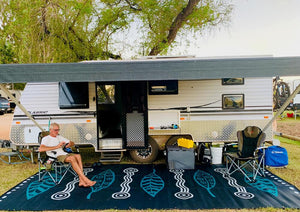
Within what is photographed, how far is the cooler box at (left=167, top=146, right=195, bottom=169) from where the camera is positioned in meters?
5.21

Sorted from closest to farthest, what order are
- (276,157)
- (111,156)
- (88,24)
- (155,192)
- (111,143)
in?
(155,192)
(276,157)
(111,143)
(111,156)
(88,24)

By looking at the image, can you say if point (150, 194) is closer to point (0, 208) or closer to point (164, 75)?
point (164, 75)

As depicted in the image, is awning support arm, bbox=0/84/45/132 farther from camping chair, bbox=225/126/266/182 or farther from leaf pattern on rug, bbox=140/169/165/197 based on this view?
camping chair, bbox=225/126/266/182

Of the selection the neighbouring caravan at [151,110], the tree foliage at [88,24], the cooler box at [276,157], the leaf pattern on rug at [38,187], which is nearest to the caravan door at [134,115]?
the neighbouring caravan at [151,110]

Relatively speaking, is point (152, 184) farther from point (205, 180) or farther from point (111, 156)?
point (111, 156)

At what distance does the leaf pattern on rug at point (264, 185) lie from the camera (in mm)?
3945

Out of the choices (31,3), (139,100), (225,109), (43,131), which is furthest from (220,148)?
(31,3)

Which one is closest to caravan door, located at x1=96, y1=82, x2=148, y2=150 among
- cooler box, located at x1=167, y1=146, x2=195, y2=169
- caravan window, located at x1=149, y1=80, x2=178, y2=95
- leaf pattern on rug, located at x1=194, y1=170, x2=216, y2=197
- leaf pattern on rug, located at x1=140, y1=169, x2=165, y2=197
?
caravan window, located at x1=149, y1=80, x2=178, y2=95

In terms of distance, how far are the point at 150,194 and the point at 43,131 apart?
3093mm

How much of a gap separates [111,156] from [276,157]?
4.02 metres

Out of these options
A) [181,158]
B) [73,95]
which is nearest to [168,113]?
[181,158]

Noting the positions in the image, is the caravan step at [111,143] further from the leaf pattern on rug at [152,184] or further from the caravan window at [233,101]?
the caravan window at [233,101]

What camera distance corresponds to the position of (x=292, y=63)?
11.9 ft

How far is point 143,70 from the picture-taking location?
3.83m
